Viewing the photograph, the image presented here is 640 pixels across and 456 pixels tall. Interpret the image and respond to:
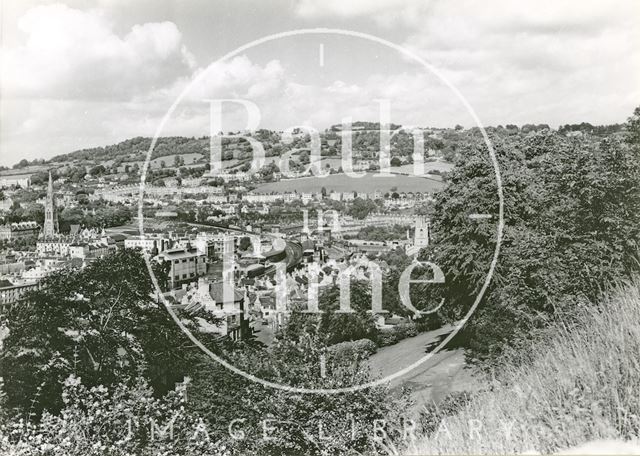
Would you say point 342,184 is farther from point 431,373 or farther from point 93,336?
point 93,336

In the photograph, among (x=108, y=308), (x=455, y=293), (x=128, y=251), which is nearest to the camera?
(x=108, y=308)

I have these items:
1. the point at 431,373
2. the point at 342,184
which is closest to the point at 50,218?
the point at 342,184

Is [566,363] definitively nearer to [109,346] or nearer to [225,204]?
[109,346]

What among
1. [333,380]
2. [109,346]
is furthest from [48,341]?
[333,380]

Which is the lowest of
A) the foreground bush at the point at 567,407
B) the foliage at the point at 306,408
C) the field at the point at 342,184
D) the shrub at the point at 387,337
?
the shrub at the point at 387,337

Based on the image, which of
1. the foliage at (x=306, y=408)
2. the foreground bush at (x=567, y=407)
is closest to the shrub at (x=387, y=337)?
the foliage at (x=306, y=408)

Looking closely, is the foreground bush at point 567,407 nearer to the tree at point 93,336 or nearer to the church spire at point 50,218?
the tree at point 93,336

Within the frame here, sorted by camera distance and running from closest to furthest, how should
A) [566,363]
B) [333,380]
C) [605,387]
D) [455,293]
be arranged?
[605,387], [566,363], [333,380], [455,293]
